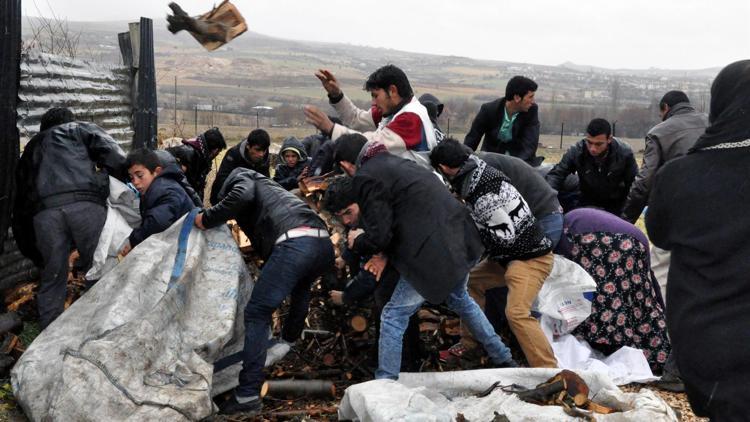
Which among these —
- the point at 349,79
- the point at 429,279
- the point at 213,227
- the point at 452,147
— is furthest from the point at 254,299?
the point at 349,79

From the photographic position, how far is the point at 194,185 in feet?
25.2

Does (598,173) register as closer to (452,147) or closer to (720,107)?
(452,147)

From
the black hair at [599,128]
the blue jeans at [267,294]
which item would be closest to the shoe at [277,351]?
the blue jeans at [267,294]

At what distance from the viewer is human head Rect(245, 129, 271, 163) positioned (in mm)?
7215

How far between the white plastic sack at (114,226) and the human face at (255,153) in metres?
1.71

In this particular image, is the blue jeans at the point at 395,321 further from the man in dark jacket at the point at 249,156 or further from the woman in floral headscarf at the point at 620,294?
the man in dark jacket at the point at 249,156

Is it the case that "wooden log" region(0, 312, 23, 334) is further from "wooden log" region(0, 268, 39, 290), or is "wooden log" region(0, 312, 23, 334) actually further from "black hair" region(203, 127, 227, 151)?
"black hair" region(203, 127, 227, 151)

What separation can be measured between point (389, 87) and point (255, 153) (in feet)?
7.21

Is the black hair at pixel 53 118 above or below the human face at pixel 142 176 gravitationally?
above

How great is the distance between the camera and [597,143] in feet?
22.7

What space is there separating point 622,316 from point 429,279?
6.55 feet

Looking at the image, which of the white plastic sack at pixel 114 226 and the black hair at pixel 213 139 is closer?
the white plastic sack at pixel 114 226

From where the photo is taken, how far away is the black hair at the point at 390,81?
18.3 feet

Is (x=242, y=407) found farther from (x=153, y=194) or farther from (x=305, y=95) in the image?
(x=305, y=95)
